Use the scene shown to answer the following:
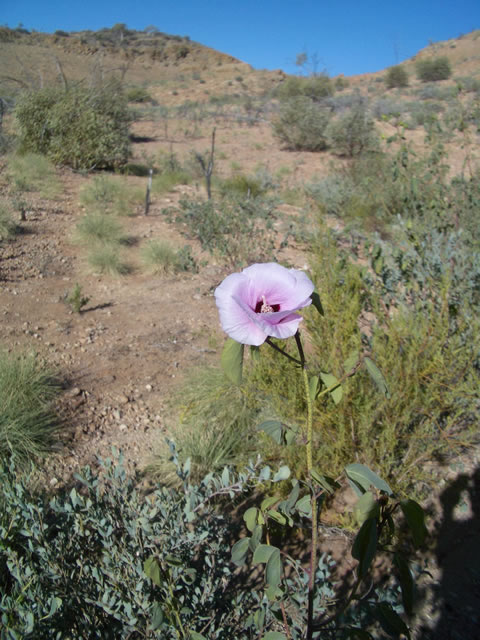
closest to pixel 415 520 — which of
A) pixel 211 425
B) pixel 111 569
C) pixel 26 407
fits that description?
pixel 111 569

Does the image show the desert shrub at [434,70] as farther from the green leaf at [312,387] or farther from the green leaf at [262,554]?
the green leaf at [262,554]

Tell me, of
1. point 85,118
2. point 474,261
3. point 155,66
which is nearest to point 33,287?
point 474,261

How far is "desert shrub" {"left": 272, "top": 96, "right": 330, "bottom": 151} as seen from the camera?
13.6 metres

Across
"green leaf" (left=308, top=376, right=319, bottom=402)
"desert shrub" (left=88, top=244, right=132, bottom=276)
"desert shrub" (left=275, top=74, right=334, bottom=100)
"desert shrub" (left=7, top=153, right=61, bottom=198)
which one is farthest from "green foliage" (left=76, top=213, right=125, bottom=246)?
"desert shrub" (left=275, top=74, right=334, bottom=100)

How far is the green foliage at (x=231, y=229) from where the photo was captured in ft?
16.2

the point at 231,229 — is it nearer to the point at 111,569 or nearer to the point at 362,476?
the point at 111,569

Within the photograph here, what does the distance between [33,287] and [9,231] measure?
4.62ft

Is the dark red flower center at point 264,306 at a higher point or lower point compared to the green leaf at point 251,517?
higher

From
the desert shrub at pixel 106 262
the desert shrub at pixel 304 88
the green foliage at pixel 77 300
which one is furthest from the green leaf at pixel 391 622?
the desert shrub at pixel 304 88

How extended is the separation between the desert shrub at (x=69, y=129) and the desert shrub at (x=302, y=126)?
642 centimetres

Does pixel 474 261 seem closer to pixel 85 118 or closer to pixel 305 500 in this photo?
pixel 305 500

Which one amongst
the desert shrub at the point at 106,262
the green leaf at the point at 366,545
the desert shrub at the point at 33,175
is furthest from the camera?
the desert shrub at the point at 33,175

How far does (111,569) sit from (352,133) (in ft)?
42.6

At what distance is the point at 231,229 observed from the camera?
17.4 ft
